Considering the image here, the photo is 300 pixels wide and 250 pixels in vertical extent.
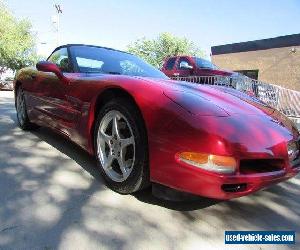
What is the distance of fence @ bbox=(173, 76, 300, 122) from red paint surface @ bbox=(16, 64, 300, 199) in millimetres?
6657

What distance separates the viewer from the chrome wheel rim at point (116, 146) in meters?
2.93

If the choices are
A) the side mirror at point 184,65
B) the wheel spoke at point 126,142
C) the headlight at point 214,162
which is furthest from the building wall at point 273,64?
the headlight at point 214,162

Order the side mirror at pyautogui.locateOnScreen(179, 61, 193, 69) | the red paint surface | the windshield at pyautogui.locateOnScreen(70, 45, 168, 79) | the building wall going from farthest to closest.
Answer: the building wall
the side mirror at pyautogui.locateOnScreen(179, 61, 193, 69)
the windshield at pyautogui.locateOnScreen(70, 45, 168, 79)
the red paint surface

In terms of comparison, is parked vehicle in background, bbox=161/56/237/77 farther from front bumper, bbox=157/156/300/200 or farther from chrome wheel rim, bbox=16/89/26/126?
front bumper, bbox=157/156/300/200

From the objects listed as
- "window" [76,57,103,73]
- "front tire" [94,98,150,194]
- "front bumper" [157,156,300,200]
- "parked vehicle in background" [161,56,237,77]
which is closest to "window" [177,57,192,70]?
"parked vehicle in background" [161,56,237,77]

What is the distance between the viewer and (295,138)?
302 cm

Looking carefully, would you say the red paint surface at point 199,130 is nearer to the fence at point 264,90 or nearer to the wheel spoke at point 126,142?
the wheel spoke at point 126,142

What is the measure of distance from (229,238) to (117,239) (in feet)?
2.39

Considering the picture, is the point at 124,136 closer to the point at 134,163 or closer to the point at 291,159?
the point at 134,163

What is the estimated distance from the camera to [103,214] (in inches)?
103

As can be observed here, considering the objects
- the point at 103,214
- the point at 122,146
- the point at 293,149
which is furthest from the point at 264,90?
the point at 103,214

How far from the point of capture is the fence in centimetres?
1045

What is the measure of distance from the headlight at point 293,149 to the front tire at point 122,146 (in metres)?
1.08

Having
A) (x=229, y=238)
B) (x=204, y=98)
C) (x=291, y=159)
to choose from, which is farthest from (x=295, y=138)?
(x=229, y=238)
